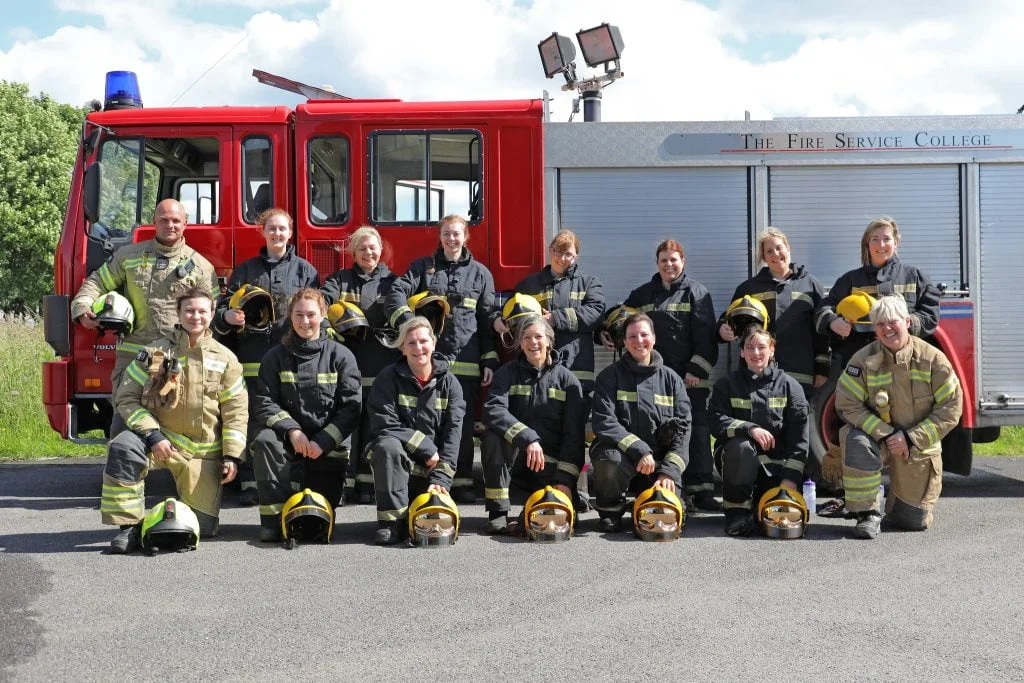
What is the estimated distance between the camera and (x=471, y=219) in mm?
6871

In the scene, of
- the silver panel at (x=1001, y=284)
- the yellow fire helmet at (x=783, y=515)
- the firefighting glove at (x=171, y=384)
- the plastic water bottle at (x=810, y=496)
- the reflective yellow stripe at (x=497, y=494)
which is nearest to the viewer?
the firefighting glove at (x=171, y=384)

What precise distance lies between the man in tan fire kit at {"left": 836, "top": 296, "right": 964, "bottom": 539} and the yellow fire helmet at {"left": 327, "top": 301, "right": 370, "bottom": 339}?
303cm

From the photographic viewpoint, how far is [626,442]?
570cm

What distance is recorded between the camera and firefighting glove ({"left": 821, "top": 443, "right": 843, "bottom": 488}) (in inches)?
261

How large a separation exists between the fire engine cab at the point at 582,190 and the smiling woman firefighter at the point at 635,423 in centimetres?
112

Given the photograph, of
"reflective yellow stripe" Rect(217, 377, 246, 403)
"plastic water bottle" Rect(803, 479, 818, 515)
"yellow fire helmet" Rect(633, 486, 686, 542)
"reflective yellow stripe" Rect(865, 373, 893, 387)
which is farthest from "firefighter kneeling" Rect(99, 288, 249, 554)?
"reflective yellow stripe" Rect(865, 373, 893, 387)

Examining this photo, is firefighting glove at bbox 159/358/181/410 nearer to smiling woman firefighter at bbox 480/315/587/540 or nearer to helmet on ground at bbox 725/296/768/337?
smiling woman firefighter at bbox 480/315/587/540

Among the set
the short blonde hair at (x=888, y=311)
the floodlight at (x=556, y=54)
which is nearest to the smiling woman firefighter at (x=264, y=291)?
the floodlight at (x=556, y=54)

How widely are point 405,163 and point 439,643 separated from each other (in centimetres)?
399

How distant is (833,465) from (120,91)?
5.69 m

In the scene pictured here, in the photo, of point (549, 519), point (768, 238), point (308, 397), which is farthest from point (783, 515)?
point (308, 397)

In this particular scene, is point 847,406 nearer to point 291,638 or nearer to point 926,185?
point 926,185

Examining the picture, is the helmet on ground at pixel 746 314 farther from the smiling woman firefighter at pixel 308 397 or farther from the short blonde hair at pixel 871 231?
the smiling woman firefighter at pixel 308 397

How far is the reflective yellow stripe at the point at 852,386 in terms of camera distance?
5867 mm
